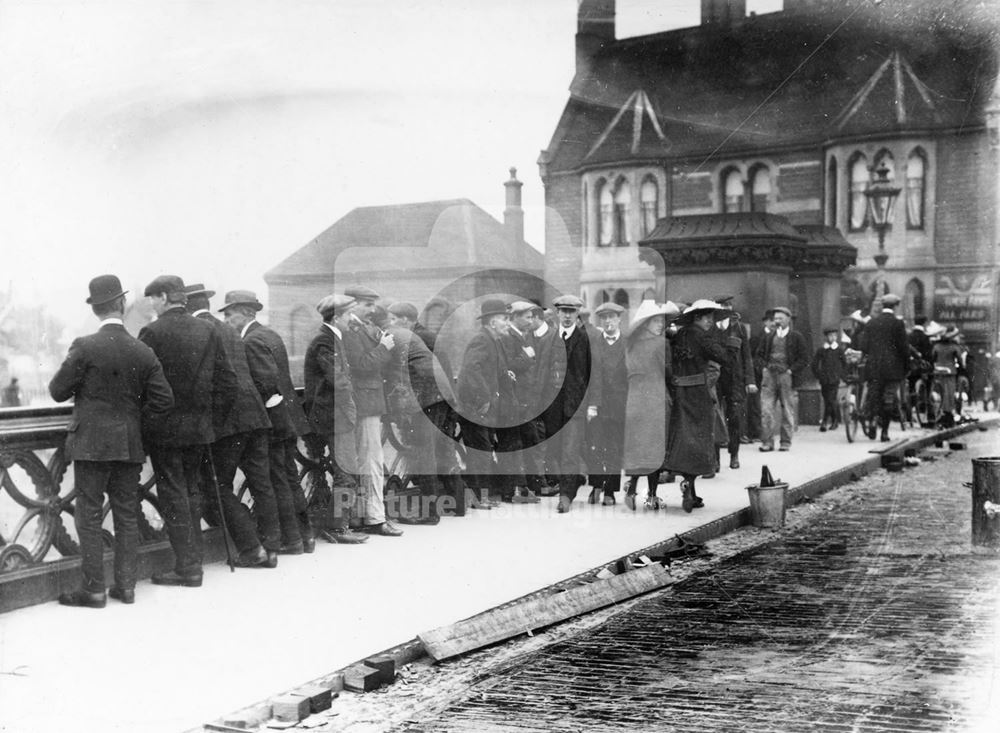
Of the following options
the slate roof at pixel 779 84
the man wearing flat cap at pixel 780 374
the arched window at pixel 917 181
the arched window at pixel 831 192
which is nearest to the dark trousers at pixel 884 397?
the man wearing flat cap at pixel 780 374

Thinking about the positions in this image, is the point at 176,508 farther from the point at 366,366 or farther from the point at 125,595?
the point at 366,366

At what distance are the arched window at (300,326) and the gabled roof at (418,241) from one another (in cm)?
183

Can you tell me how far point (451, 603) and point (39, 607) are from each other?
2582 mm

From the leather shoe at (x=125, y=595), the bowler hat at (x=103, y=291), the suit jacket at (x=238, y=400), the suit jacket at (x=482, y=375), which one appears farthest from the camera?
the suit jacket at (x=482, y=375)

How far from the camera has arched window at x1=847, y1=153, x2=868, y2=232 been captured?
37469 millimetres

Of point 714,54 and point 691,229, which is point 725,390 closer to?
point 691,229

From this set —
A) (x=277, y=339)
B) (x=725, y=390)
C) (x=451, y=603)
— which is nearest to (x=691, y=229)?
(x=725, y=390)

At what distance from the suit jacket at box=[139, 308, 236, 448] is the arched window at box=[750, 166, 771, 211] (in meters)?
34.0

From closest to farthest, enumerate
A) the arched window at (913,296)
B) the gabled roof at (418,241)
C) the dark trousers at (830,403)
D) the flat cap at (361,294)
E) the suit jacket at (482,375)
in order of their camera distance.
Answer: the flat cap at (361,294) → the suit jacket at (482,375) → the dark trousers at (830,403) → the gabled roof at (418,241) → the arched window at (913,296)

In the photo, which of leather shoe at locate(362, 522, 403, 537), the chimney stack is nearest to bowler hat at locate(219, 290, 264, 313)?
leather shoe at locate(362, 522, 403, 537)

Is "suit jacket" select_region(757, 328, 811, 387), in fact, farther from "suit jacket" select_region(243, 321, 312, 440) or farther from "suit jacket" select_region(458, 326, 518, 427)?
"suit jacket" select_region(243, 321, 312, 440)

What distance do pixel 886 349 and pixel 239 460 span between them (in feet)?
39.8

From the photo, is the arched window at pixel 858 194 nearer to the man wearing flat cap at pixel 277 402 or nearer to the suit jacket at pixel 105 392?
the man wearing flat cap at pixel 277 402

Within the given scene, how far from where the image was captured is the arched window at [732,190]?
132 ft
